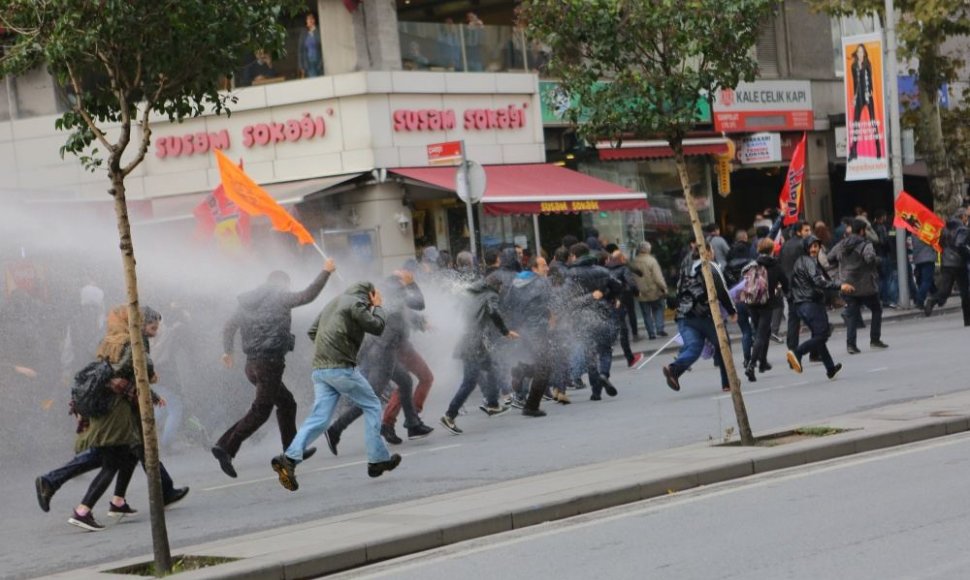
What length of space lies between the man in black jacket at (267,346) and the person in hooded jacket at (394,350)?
1.51 m

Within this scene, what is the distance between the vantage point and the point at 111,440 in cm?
1111

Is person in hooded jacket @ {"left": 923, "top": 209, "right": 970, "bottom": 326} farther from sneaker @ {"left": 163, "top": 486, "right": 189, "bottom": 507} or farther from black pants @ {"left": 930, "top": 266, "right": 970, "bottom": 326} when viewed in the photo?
sneaker @ {"left": 163, "top": 486, "right": 189, "bottom": 507}

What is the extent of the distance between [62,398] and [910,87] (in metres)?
25.9

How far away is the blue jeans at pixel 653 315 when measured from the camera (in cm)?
2630

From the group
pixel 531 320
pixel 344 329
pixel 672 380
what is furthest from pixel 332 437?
pixel 672 380

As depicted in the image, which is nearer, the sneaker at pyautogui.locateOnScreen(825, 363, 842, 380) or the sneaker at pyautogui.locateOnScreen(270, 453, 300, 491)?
the sneaker at pyautogui.locateOnScreen(270, 453, 300, 491)

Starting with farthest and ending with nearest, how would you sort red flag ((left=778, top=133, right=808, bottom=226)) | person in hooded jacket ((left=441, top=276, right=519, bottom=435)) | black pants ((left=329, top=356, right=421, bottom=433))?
red flag ((left=778, top=133, right=808, bottom=226))
person in hooded jacket ((left=441, top=276, right=519, bottom=435))
black pants ((left=329, top=356, right=421, bottom=433))

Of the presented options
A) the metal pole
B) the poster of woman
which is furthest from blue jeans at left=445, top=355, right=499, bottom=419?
the metal pole

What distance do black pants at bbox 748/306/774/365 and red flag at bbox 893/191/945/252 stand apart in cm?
787

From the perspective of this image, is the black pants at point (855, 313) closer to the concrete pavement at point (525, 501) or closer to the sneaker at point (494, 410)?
the sneaker at point (494, 410)

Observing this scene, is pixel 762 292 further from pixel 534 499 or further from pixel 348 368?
pixel 534 499

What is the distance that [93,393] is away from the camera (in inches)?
436

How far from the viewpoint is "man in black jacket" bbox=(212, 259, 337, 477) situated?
13.1 meters

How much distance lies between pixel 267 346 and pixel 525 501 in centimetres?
409
